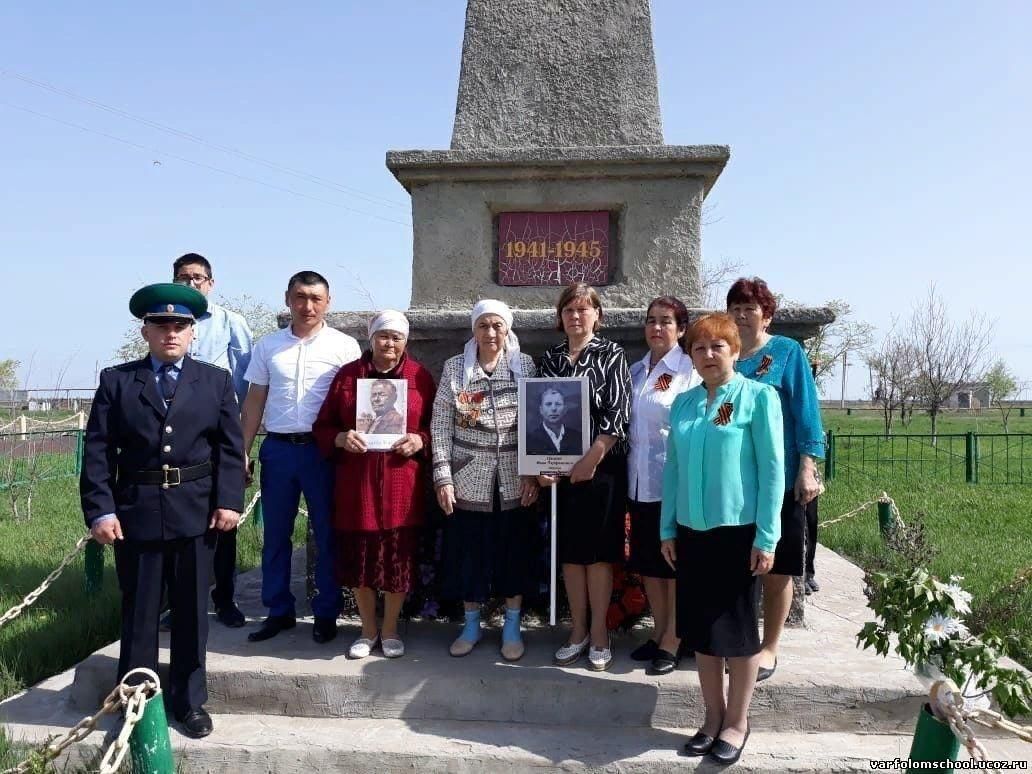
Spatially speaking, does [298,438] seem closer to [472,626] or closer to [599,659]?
[472,626]

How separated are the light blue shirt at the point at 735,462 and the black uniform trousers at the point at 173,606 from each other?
2.21 metres

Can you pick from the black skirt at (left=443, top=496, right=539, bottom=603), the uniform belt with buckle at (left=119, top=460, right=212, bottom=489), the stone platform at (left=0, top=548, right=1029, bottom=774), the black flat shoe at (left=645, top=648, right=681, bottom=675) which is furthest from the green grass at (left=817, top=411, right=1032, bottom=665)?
the uniform belt with buckle at (left=119, top=460, right=212, bottom=489)

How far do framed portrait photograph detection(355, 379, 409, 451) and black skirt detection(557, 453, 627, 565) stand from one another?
0.87 meters

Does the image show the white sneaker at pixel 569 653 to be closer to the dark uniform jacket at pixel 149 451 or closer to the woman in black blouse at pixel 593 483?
the woman in black blouse at pixel 593 483

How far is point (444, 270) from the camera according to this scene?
480cm

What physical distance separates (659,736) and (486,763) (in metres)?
0.79

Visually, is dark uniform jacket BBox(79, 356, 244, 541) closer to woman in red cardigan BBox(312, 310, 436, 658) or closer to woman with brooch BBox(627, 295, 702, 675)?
woman in red cardigan BBox(312, 310, 436, 658)

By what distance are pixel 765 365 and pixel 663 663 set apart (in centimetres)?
150

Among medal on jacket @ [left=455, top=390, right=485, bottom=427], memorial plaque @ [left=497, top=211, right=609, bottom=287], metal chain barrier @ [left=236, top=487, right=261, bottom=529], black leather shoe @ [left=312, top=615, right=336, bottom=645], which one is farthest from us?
memorial plaque @ [left=497, top=211, right=609, bottom=287]

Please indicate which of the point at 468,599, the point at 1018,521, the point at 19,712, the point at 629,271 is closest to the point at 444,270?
the point at 629,271

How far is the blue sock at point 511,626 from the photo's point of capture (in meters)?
3.80

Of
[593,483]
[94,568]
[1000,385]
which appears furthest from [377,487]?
[1000,385]

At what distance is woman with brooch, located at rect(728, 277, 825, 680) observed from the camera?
11.2 feet

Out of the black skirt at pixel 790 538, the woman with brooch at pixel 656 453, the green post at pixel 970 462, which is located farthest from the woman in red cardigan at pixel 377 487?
the green post at pixel 970 462
